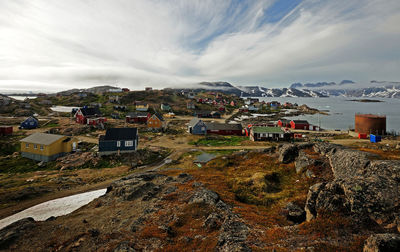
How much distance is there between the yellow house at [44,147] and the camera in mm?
39812

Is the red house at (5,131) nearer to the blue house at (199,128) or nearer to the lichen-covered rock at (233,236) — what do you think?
the blue house at (199,128)

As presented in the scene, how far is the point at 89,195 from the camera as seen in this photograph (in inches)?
1006

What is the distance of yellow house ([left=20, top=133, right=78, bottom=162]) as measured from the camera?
39812 mm

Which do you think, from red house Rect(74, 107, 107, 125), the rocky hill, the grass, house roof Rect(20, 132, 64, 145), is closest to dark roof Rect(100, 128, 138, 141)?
house roof Rect(20, 132, 64, 145)

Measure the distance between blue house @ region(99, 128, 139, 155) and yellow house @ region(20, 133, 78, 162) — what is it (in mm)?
9562

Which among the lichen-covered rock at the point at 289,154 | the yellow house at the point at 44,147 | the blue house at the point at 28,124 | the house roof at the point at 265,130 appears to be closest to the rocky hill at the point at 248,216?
the lichen-covered rock at the point at 289,154

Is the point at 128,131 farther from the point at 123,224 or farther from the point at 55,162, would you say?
the point at 123,224

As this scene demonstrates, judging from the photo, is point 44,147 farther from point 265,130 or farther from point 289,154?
point 265,130

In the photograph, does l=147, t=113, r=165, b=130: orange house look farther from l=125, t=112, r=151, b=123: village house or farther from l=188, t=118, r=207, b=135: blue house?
l=125, t=112, r=151, b=123: village house

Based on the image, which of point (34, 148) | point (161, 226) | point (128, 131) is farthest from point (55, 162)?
point (161, 226)

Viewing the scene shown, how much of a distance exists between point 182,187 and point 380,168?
19250mm

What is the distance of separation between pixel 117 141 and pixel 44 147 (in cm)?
1518

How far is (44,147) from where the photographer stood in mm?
39750

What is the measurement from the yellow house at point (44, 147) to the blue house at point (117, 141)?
956 centimetres
